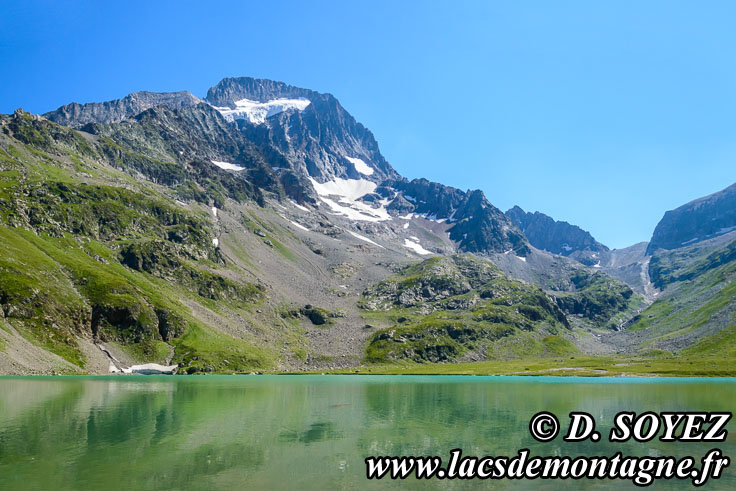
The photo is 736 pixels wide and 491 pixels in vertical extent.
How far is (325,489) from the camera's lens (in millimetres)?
27266

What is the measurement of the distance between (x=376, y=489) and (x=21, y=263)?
7694 inches

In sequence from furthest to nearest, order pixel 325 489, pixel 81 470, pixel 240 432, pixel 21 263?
1. pixel 21 263
2. pixel 240 432
3. pixel 81 470
4. pixel 325 489

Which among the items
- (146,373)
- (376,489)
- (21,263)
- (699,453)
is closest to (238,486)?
(376,489)

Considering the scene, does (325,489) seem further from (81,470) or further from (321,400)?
(321,400)

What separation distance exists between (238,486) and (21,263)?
190 m

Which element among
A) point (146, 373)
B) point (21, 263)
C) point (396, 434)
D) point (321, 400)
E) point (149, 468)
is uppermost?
point (21, 263)

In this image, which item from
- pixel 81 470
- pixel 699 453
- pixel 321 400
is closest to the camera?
pixel 81 470

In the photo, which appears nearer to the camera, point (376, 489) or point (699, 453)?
point (376, 489)

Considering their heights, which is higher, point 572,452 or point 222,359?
point 572,452

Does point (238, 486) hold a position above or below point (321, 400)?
above

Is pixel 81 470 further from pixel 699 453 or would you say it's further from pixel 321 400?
pixel 321 400

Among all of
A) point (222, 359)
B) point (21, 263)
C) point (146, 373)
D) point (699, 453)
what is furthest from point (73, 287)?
point (699, 453)

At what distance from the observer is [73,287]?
610 ft

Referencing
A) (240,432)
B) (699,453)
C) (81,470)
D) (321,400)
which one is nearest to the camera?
(81,470)
